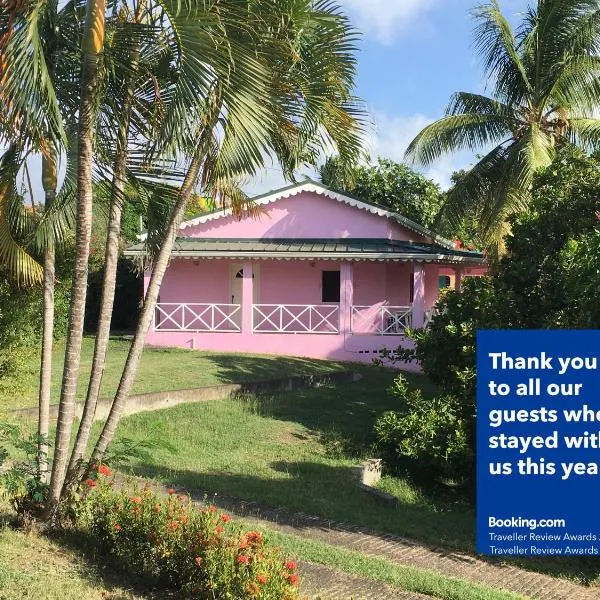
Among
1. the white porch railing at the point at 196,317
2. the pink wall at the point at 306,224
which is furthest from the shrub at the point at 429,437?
the pink wall at the point at 306,224

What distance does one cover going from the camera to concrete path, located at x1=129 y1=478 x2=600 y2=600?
23.4 feet

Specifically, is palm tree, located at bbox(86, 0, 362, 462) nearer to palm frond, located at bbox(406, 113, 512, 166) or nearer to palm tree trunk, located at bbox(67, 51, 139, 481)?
palm tree trunk, located at bbox(67, 51, 139, 481)

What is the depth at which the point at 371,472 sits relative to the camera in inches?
415

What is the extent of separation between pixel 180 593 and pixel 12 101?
385 centimetres

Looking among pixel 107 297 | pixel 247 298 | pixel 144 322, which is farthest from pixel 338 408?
pixel 107 297

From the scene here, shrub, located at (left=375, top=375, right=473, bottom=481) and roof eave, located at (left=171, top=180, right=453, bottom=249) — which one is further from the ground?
roof eave, located at (left=171, top=180, right=453, bottom=249)

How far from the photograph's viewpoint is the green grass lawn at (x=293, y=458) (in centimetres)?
887

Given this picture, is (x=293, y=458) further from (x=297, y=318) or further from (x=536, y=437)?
(x=297, y=318)

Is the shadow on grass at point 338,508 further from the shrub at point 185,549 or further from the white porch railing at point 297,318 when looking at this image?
the white porch railing at point 297,318

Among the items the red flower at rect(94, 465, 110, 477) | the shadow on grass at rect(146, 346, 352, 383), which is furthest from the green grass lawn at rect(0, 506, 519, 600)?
the shadow on grass at rect(146, 346, 352, 383)

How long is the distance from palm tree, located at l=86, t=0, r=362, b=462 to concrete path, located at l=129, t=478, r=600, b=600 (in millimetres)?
2379

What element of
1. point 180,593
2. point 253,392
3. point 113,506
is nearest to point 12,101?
point 113,506

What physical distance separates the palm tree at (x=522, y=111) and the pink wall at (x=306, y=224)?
411 cm

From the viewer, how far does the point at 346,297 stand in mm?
20828
